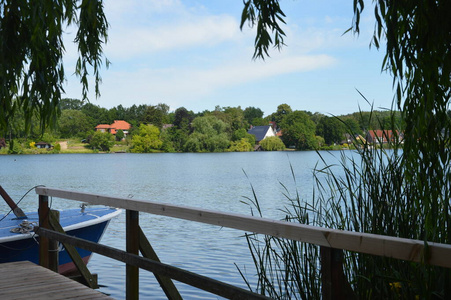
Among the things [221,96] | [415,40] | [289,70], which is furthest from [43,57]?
[221,96]

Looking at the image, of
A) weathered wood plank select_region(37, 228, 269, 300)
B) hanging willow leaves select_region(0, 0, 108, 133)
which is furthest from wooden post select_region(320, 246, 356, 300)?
hanging willow leaves select_region(0, 0, 108, 133)

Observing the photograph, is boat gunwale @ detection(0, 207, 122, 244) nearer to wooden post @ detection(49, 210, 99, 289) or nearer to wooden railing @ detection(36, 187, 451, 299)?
wooden post @ detection(49, 210, 99, 289)

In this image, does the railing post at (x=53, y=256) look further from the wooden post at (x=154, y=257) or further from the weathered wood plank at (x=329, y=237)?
the weathered wood plank at (x=329, y=237)

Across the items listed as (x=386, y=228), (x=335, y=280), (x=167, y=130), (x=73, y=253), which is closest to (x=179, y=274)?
(x=335, y=280)

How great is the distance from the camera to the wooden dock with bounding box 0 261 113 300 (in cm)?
300

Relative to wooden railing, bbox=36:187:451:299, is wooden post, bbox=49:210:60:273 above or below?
below

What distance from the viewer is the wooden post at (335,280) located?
1.67 meters

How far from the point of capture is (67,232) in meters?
6.54

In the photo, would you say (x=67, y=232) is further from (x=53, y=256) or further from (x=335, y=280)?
(x=335, y=280)

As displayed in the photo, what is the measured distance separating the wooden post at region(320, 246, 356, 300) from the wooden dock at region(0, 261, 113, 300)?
1.71m

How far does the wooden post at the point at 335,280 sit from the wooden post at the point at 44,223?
2.76 m

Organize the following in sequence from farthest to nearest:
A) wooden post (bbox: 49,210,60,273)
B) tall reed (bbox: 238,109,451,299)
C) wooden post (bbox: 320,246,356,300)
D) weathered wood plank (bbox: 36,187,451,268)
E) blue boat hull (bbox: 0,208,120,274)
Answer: blue boat hull (bbox: 0,208,120,274), wooden post (bbox: 49,210,60,273), tall reed (bbox: 238,109,451,299), wooden post (bbox: 320,246,356,300), weathered wood plank (bbox: 36,187,451,268)

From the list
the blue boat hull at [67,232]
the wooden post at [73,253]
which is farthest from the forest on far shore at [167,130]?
the wooden post at [73,253]

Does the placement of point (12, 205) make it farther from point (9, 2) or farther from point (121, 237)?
point (121, 237)
